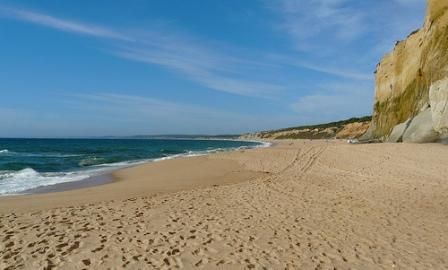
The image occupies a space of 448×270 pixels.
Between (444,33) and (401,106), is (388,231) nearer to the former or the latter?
(444,33)

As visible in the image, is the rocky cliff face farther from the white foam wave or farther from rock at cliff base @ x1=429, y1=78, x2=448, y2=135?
the white foam wave

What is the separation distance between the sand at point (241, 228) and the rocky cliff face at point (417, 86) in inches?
482

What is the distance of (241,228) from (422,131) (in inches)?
821

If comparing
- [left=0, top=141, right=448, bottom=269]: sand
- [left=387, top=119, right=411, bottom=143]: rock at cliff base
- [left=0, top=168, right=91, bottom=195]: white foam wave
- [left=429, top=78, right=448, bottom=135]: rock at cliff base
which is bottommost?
[left=0, top=168, right=91, bottom=195]: white foam wave

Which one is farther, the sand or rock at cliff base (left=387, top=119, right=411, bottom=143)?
rock at cliff base (left=387, top=119, right=411, bottom=143)

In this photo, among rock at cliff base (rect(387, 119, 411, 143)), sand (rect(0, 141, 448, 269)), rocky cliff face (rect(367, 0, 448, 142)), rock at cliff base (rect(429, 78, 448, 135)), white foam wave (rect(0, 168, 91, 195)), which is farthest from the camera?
rock at cliff base (rect(387, 119, 411, 143))

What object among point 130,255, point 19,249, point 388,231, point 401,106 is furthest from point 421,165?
point 401,106

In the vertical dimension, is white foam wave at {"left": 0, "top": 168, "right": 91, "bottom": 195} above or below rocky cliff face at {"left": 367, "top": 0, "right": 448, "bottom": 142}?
below

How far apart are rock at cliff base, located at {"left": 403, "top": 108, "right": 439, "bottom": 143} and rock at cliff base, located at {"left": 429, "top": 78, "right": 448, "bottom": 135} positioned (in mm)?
620

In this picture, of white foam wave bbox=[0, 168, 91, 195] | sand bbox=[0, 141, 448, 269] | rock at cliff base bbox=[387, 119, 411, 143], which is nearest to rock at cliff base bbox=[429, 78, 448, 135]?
rock at cliff base bbox=[387, 119, 411, 143]

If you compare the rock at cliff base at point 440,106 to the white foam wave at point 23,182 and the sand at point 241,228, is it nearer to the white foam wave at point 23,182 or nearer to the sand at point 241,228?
the sand at point 241,228

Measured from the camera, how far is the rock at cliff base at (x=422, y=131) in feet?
74.7

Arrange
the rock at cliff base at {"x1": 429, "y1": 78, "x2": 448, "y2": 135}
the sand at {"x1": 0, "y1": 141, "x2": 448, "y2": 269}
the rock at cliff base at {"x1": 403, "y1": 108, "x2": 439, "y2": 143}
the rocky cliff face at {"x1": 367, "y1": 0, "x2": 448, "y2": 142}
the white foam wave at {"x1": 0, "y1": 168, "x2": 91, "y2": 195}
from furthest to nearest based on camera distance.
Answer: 1. the rock at cliff base at {"x1": 403, "y1": 108, "x2": 439, "y2": 143}
2. the rocky cliff face at {"x1": 367, "y1": 0, "x2": 448, "y2": 142}
3. the rock at cliff base at {"x1": 429, "y1": 78, "x2": 448, "y2": 135}
4. the white foam wave at {"x1": 0, "y1": 168, "x2": 91, "y2": 195}
5. the sand at {"x1": 0, "y1": 141, "x2": 448, "y2": 269}

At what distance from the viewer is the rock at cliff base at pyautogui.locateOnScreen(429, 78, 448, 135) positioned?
831 inches
